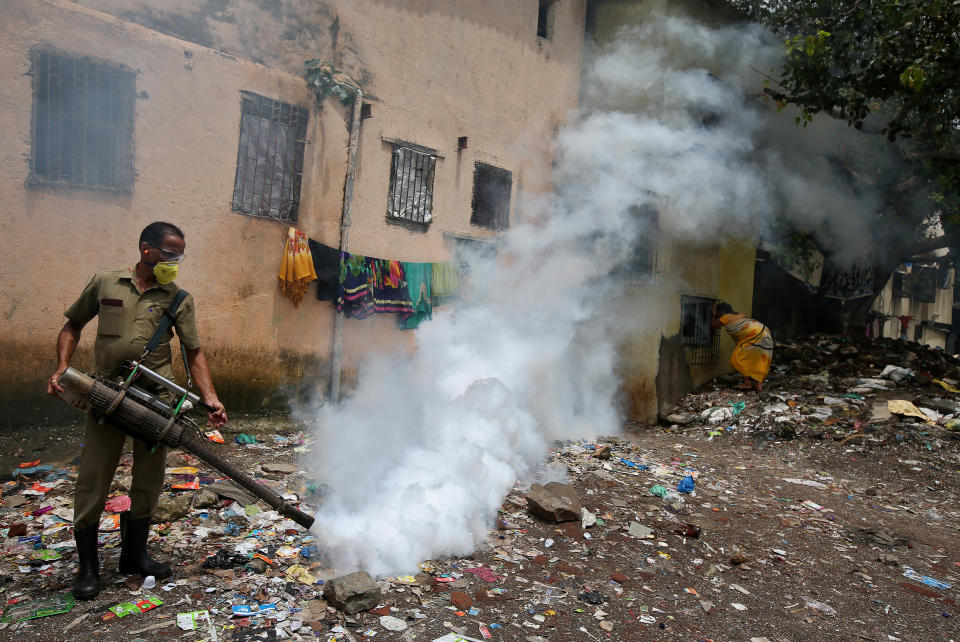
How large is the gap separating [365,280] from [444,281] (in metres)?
1.05

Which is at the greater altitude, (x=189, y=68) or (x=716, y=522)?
(x=189, y=68)

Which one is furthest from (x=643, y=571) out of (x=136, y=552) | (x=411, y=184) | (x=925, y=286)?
(x=925, y=286)

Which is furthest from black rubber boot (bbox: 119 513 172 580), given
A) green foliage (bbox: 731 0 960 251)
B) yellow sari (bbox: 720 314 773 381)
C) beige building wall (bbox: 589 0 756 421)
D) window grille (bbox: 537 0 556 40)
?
yellow sari (bbox: 720 314 773 381)

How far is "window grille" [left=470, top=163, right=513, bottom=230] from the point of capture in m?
7.90

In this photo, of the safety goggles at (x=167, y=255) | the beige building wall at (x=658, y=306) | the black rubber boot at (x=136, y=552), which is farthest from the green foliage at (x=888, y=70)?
the black rubber boot at (x=136, y=552)

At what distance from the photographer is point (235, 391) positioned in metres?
6.13

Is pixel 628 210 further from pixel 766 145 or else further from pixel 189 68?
pixel 189 68

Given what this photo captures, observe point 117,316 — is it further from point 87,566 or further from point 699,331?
point 699,331

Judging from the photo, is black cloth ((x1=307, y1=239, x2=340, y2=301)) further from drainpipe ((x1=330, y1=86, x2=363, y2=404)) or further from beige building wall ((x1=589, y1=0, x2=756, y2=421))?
beige building wall ((x1=589, y1=0, x2=756, y2=421))

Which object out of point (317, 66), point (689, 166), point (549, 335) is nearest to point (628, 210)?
point (689, 166)

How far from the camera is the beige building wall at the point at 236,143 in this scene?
5.03 metres

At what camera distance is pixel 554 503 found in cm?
432

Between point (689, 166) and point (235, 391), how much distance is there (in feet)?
20.8

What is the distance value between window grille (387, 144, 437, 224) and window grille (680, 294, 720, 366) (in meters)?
4.39
